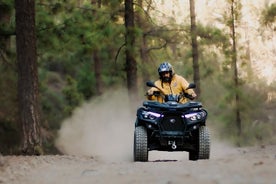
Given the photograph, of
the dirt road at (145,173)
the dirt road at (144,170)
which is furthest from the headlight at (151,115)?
the dirt road at (145,173)

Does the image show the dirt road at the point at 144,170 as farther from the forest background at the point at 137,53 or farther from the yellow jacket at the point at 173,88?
the forest background at the point at 137,53

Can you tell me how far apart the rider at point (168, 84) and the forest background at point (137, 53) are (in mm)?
2729

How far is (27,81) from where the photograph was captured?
40.3ft

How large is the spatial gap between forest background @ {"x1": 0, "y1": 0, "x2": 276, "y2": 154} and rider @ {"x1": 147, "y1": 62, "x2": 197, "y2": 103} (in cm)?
273

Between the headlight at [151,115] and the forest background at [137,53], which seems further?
the forest background at [137,53]

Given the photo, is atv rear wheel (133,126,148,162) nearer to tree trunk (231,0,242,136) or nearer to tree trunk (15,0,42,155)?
tree trunk (15,0,42,155)

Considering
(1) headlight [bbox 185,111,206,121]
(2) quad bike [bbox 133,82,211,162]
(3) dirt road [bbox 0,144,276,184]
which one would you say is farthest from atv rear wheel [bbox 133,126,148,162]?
(3) dirt road [bbox 0,144,276,184]

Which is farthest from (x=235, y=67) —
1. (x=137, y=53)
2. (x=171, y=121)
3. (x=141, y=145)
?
(x=141, y=145)

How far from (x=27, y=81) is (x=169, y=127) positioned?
11.2 feet

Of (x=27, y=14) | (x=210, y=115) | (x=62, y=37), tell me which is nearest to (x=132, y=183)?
(x=27, y=14)

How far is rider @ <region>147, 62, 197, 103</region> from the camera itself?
11711 mm

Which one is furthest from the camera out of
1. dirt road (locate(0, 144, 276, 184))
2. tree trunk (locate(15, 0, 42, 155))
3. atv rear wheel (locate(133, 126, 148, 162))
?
tree trunk (locate(15, 0, 42, 155))

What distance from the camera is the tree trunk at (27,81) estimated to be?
12242 millimetres

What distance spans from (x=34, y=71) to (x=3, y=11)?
4.94m
